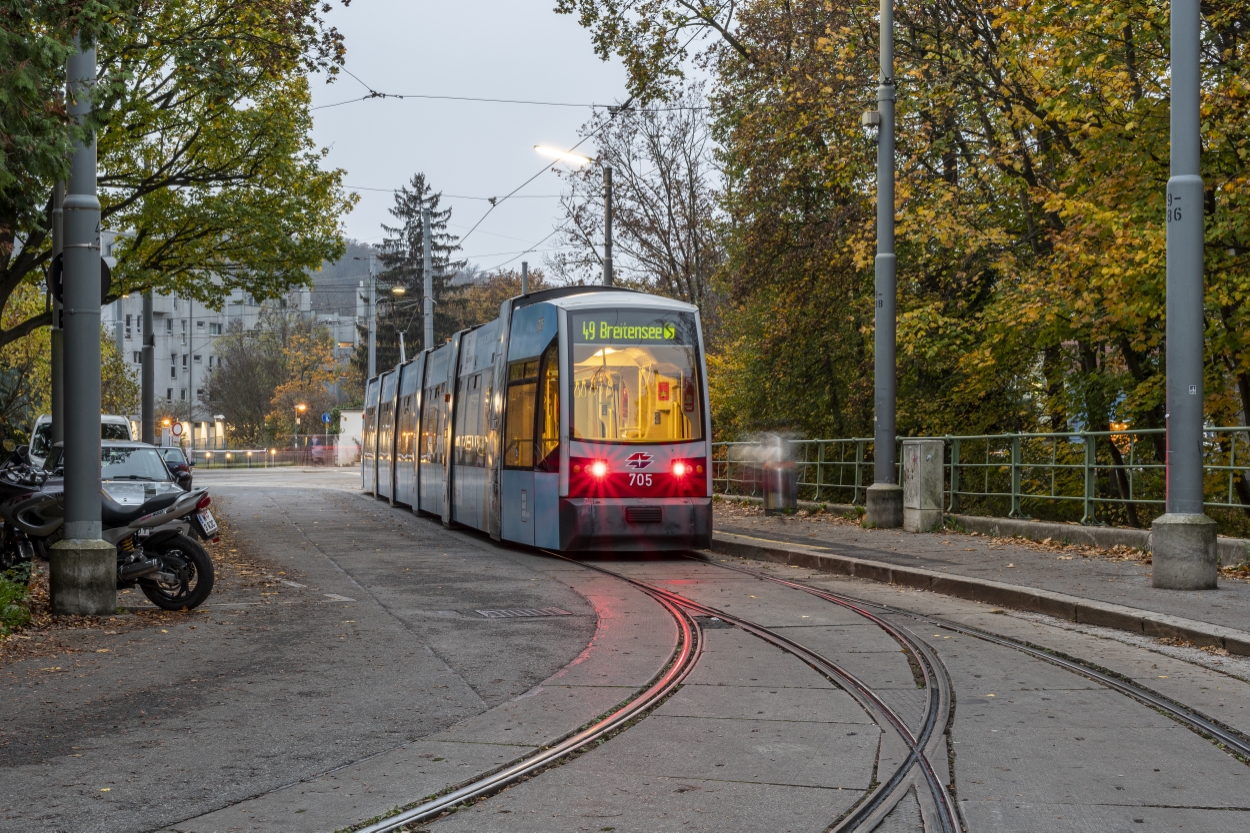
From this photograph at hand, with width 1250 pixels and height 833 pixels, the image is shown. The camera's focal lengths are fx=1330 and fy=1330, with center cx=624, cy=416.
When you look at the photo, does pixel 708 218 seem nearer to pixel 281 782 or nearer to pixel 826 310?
pixel 826 310

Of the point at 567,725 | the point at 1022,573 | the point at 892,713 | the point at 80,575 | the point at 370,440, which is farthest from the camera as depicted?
the point at 370,440

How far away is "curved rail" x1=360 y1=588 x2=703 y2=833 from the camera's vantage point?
5041 millimetres

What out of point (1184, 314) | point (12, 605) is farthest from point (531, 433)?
point (1184, 314)

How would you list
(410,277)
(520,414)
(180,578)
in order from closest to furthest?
1. (180,578)
2. (520,414)
3. (410,277)

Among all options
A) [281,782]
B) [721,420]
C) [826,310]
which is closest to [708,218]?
[721,420]

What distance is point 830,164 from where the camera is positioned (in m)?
22.9

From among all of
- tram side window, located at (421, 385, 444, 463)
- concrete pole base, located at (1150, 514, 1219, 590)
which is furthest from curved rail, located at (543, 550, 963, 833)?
tram side window, located at (421, 385, 444, 463)

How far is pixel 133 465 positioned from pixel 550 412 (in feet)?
21.1

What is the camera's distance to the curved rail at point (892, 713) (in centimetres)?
504

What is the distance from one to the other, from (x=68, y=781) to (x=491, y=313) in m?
77.4

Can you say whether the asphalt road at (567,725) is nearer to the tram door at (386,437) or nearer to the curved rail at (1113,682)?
the curved rail at (1113,682)

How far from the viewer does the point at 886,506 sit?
1964cm

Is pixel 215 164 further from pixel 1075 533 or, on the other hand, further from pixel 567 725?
pixel 567 725

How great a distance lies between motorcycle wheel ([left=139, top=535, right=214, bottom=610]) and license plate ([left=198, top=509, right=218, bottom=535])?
7.92ft
